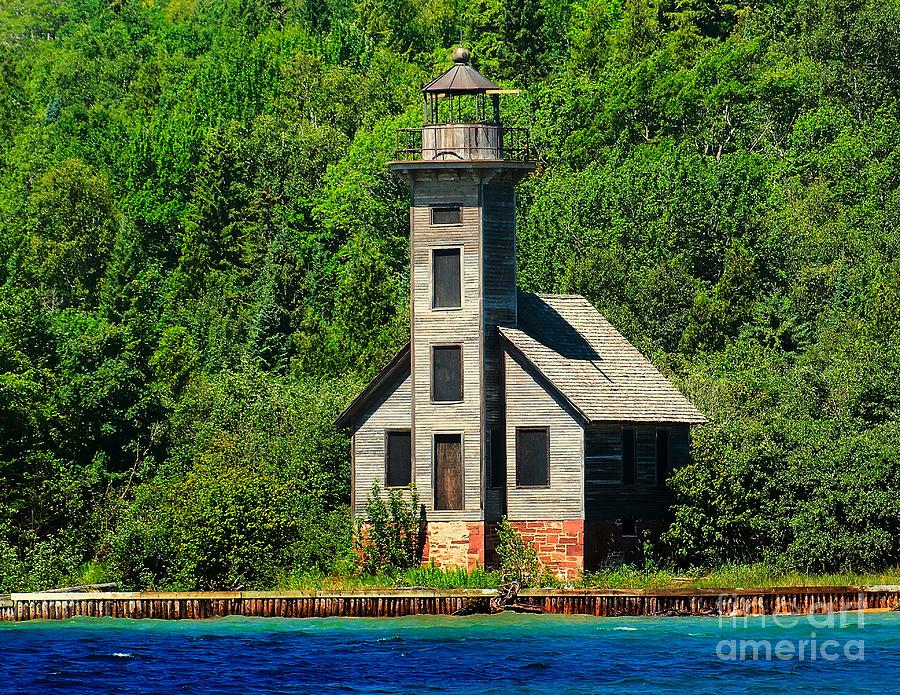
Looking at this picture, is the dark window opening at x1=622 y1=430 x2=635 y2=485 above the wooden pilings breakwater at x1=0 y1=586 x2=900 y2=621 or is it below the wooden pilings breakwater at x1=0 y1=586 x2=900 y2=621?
above

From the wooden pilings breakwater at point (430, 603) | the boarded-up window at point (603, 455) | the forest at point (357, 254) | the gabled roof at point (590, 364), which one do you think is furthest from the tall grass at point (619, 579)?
the gabled roof at point (590, 364)

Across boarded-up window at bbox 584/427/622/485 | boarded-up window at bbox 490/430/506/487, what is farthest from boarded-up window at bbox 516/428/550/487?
boarded-up window at bbox 584/427/622/485

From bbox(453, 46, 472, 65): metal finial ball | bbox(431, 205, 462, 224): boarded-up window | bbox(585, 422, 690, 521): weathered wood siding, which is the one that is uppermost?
bbox(453, 46, 472, 65): metal finial ball

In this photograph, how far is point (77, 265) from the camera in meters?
116

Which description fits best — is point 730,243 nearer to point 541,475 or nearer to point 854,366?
point 854,366

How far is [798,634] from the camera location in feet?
192

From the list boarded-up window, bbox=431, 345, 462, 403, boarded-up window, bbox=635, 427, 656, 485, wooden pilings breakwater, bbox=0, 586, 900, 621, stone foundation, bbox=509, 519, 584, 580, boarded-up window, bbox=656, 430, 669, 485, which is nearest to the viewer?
wooden pilings breakwater, bbox=0, 586, 900, 621

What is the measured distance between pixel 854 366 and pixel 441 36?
6728 centimetres

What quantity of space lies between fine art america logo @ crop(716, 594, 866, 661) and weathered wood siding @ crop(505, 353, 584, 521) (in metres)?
6.59

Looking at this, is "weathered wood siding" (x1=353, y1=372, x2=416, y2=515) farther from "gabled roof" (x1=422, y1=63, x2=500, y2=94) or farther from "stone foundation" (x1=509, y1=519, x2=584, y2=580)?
"gabled roof" (x1=422, y1=63, x2=500, y2=94)

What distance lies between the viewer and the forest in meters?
65.8

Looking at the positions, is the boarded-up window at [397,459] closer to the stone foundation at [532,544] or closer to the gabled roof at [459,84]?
the stone foundation at [532,544]

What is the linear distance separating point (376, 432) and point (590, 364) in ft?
23.0

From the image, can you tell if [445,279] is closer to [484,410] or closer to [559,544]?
[484,410]
